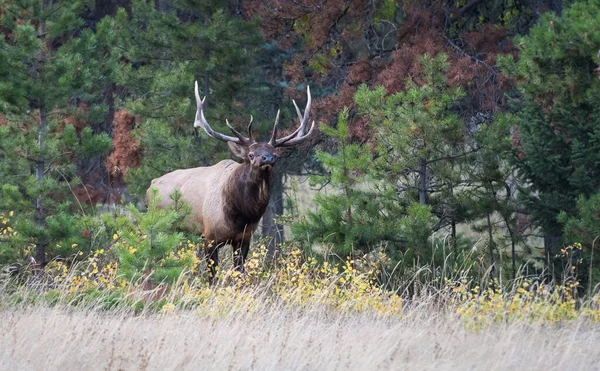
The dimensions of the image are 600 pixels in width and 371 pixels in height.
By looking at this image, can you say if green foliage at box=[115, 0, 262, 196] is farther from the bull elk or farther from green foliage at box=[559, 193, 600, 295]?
green foliage at box=[559, 193, 600, 295]

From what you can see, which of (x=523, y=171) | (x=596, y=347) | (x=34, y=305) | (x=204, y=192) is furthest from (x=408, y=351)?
(x=204, y=192)

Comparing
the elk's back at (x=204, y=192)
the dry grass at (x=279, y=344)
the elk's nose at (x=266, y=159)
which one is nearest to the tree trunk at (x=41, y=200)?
the elk's back at (x=204, y=192)

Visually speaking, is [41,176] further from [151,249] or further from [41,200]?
[151,249]

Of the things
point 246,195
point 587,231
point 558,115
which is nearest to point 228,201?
point 246,195

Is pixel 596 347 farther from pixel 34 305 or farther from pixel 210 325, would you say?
pixel 34 305

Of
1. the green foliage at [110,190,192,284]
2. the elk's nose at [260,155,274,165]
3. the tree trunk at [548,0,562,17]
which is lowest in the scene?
the green foliage at [110,190,192,284]

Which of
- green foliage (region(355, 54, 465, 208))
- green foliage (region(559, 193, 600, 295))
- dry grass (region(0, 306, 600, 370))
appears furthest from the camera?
green foliage (region(355, 54, 465, 208))

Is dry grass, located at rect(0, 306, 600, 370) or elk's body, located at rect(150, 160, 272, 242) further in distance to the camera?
A: elk's body, located at rect(150, 160, 272, 242)

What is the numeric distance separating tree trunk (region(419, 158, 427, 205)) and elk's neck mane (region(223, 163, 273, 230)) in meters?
1.83

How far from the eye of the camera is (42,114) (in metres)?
12.0

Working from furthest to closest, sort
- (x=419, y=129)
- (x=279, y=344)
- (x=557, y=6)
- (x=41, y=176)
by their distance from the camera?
(x=557, y=6), (x=41, y=176), (x=419, y=129), (x=279, y=344)

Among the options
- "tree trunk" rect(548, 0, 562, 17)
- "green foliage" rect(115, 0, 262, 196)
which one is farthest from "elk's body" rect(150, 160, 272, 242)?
"tree trunk" rect(548, 0, 562, 17)

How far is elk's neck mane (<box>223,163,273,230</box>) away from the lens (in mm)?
11906

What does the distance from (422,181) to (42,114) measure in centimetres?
474
